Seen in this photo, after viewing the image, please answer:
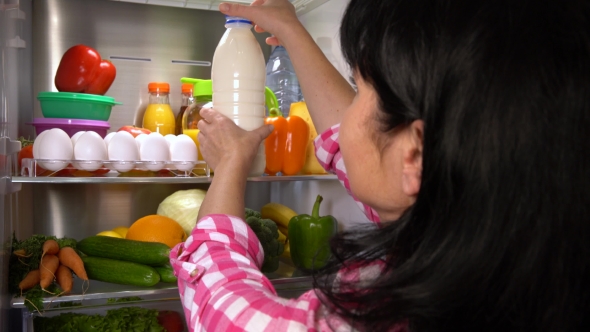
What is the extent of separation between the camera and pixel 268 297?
0.63 metres

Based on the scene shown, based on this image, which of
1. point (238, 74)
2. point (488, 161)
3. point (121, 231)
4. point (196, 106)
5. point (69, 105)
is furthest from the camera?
point (121, 231)

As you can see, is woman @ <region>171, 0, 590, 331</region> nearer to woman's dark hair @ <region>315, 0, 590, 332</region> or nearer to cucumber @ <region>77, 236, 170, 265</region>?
woman's dark hair @ <region>315, 0, 590, 332</region>

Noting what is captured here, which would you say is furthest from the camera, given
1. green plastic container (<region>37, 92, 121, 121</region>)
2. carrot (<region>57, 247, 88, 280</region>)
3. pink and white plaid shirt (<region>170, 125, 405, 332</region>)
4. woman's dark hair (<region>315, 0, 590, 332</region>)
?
green plastic container (<region>37, 92, 121, 121</region>)

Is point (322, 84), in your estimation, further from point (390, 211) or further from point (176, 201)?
point (176, 201)

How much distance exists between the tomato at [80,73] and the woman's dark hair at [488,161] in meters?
0.96

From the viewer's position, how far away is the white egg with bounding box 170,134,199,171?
1.17 meters

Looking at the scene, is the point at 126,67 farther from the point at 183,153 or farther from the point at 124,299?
the point at 124,299

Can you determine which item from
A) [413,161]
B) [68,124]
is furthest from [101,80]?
[413,161]

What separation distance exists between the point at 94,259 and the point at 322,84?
64 cm

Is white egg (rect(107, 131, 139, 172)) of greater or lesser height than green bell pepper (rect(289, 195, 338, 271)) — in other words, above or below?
above

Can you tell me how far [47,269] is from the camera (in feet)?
3.55

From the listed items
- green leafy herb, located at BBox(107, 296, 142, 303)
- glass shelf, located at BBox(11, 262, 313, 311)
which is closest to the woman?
glass shelf, located at BBox(11, 262, 313, 311)

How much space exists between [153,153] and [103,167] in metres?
0.11

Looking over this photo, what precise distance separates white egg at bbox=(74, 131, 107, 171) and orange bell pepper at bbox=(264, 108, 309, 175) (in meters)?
0.37
